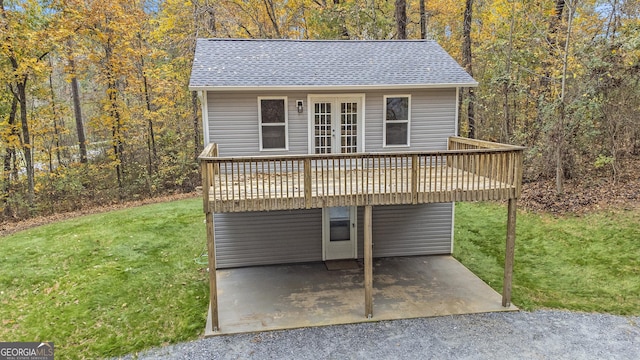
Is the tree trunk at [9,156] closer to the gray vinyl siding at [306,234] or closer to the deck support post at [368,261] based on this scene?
the gray vinyl siding at [306,234]

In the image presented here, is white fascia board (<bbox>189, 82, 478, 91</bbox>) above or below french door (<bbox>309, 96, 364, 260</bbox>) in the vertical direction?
above

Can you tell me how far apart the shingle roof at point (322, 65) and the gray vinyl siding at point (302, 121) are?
13.2 inches

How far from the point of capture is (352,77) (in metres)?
8.80

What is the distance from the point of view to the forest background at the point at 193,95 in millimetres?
11914

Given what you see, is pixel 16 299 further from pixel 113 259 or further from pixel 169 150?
pixel 169 150

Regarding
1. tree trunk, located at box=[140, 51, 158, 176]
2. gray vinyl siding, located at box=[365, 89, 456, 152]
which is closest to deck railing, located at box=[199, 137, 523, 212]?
gray vinyl siding, located at box=[365, 89, 456, 152]

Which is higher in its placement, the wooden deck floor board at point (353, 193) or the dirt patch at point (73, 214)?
the wooden deck floor board at point (353, 193)

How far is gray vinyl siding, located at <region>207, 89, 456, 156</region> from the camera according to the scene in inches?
334

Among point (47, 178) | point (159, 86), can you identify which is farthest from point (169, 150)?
point (47, 178)

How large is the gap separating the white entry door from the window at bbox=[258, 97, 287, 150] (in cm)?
210

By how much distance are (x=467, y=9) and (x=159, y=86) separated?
1383cm

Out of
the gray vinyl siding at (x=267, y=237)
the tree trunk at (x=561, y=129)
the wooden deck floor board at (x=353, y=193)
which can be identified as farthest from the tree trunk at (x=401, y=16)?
the wooden deck floor board at (x=353, y=193)

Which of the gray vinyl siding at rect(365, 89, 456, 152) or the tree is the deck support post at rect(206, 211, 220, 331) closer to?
the gray vinyl siding at rect(365, 89, 456, 152)

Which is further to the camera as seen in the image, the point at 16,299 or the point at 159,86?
the point at 159,86
